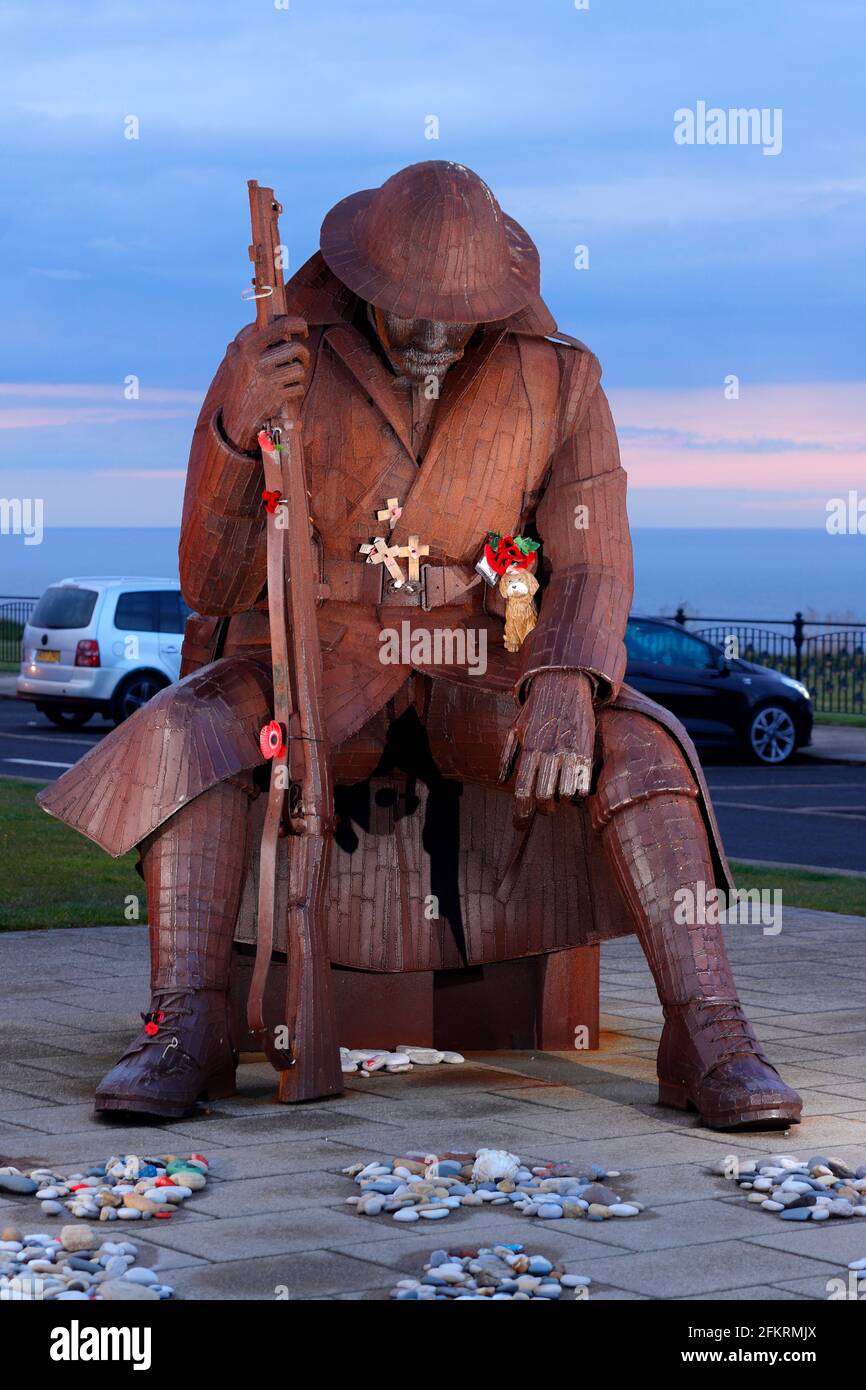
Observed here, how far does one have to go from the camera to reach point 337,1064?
5.60 meters

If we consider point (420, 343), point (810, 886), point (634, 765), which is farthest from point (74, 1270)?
point (810, 886)

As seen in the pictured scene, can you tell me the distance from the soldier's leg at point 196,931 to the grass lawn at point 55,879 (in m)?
2.72

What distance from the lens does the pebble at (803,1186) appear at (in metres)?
4.49

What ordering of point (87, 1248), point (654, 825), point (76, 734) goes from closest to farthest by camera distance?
point (87, 1248) < point (654, 825) < point (76, 734)

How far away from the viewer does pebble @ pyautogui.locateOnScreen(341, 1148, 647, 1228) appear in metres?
4.45

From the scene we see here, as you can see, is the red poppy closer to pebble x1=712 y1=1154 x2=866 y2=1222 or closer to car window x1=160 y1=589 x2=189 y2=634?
pebble x1=712 y1=1154 x2=866 y2=1222

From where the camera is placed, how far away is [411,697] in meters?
5.86

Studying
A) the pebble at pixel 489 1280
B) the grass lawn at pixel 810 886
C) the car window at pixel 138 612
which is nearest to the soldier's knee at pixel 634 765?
Answer: the pebble at pixel 489 1280

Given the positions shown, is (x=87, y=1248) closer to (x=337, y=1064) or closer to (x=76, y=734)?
(x=337, y=1064)

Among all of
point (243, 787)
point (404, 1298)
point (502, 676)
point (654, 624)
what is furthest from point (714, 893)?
point (654, 624)

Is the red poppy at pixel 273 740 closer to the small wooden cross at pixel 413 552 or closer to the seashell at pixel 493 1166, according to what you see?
the small wooden cross at pixel 413 552

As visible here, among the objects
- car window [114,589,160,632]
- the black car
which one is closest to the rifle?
the black car

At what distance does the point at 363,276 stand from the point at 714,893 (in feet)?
6.02

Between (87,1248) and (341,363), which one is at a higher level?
(341,363)
